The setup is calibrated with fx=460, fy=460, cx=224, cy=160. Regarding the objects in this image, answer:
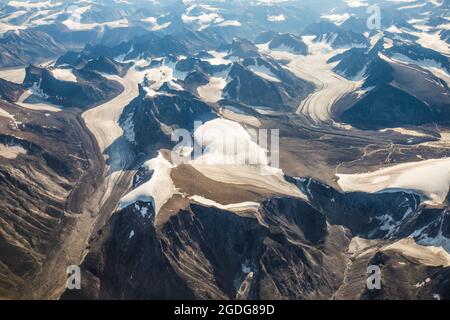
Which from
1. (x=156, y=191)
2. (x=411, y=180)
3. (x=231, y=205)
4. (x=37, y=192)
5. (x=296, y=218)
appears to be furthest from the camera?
(x=37, y=192)

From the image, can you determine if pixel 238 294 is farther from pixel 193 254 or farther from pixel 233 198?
pixel 233 198

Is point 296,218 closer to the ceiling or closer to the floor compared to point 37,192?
closer to the ceiling

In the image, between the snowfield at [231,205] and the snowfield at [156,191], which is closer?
the snowfield at [156,191]

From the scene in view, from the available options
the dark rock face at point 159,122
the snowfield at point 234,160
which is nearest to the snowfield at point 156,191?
the snowfield at point 234,160

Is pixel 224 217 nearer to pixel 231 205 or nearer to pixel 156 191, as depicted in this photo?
pixel 231 205

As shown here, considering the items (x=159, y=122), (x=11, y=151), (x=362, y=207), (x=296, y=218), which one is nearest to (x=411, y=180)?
(x=362, y=207)

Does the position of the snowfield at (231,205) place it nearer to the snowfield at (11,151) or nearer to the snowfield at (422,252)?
the snowfield at (422,252)

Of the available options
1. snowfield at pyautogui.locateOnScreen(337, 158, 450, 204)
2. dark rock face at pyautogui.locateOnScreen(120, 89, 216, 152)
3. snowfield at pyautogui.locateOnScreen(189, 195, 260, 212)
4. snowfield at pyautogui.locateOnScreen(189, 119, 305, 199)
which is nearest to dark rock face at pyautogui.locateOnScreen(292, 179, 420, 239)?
snowfield at pyautogui.locateOnScreen(337, 158, 450, 204)
